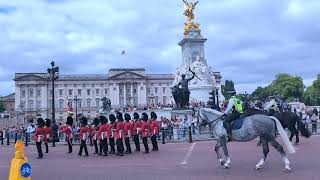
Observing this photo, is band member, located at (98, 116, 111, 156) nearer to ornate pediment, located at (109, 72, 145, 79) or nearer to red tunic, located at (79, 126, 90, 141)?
red tunic, located at (79, 126, 90, 141)

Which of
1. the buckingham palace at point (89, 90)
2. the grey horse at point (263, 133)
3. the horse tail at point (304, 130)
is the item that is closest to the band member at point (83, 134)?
the grey horse at point (263, 133)

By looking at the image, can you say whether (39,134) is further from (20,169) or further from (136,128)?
(20,169)

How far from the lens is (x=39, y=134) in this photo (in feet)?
70.5

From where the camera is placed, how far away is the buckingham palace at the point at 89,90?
5674 inches

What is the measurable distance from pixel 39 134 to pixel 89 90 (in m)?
130

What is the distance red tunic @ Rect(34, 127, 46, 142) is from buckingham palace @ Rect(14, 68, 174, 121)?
4673 inches

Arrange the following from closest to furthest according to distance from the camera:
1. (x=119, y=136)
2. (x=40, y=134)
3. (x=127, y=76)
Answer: (x=119, y=136) → (x=40, y=134) → (x=127, y=76)

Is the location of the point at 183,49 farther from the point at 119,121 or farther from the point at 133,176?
the point at 133,176

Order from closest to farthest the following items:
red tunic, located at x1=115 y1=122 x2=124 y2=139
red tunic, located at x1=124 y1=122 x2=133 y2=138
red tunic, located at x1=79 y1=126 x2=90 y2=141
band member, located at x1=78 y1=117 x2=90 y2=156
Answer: red tunic, located at x1=115 y1=122 x2=124 y2=139, red tunic, located at x1=124 y1=122 x2=133 y2=138, band member, located at x1=78 y1=117 x2=90 y2=156, red tunic, located at x1=79 y1=126 x2=90 y2=141

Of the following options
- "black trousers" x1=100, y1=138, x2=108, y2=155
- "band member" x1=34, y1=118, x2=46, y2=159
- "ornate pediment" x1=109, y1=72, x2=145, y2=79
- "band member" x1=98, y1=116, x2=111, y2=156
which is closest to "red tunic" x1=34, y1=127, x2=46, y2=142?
"band member" x1=34, y1=118, x2=46, y2=159

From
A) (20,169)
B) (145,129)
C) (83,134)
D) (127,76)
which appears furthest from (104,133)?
(127,76)

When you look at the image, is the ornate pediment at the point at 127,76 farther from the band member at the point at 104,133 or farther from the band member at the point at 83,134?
the band member at the point at 104,133

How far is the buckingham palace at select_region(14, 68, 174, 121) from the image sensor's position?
14412cm

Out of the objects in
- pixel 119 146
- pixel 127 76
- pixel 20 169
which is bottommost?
pixel 119 146
